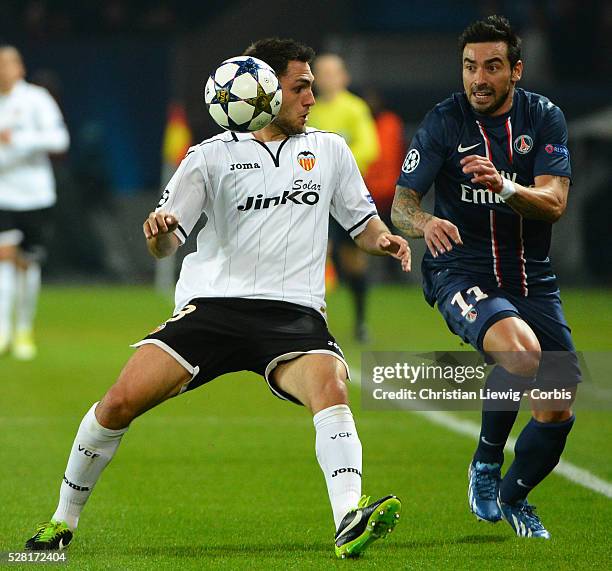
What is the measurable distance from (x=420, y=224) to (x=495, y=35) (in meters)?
0.88

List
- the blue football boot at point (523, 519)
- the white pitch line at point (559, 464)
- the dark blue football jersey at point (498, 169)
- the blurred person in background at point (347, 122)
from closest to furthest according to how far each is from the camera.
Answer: the blue football boot at point (523, 519), the dark blue football jersey at point (498, 169), the white pitch line at point (559, 464), the blurred person in background at point (347, 122)

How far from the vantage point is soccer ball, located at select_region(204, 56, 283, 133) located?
5551 millimetres

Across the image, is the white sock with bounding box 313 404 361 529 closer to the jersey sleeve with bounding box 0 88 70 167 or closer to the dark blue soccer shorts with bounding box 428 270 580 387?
the dark blue soccer shorts with bounding box 428 270 580 387

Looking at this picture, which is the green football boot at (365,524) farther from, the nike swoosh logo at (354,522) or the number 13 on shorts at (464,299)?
the number 13 on shorts at (464,299)

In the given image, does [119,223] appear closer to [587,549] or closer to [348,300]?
[348,300]

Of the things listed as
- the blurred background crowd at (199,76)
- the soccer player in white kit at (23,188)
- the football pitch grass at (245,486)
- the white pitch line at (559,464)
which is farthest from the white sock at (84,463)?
the blurred background crowd at (199,76)

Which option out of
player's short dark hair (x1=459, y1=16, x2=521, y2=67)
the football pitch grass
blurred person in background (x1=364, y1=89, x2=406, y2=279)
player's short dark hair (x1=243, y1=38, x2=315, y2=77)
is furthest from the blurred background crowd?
player's short dark hair (x1=243, y1=38, x2=315, y2=77)

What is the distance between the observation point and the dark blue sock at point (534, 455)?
5992 mm

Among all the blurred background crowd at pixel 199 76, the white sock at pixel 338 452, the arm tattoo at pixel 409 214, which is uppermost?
the arm tattoo at pixel 409 214

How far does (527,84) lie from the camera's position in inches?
891

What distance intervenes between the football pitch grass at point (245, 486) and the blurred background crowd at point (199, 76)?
10805 millimetres

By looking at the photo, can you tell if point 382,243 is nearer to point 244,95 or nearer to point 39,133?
point 244,95

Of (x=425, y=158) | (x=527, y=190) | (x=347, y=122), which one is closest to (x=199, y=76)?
(x=347, y=122)

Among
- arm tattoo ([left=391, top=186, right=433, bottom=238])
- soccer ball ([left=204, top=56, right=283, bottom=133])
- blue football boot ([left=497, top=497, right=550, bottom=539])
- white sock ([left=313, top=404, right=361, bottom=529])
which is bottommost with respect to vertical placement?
blue football boot ([left=497, top=497, right=550, bottom=539])
